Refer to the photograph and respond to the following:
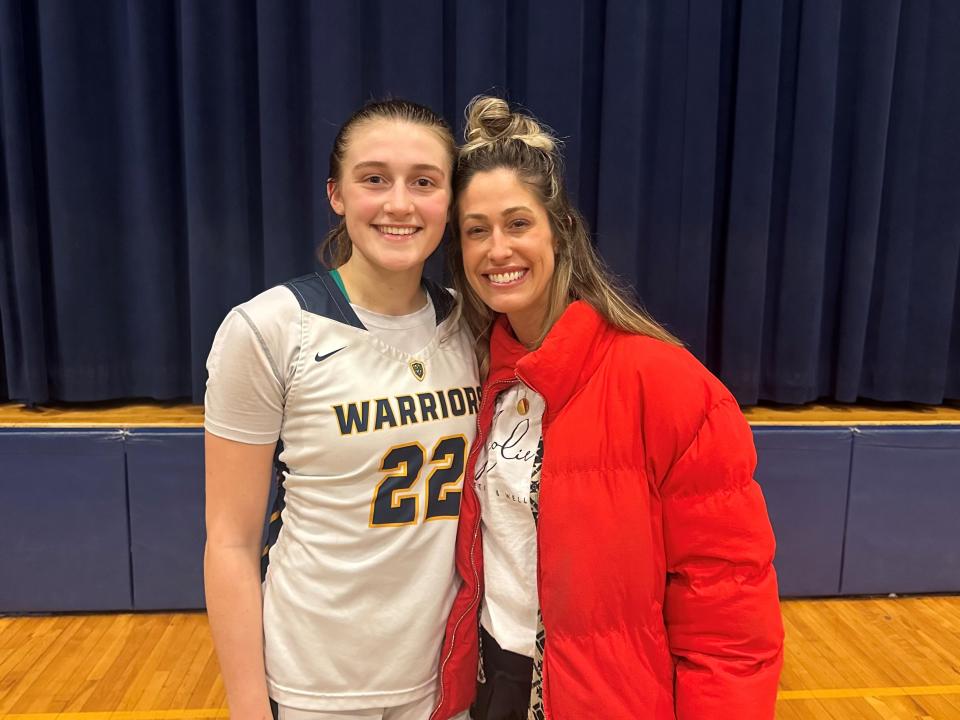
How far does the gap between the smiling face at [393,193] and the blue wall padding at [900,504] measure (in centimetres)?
212

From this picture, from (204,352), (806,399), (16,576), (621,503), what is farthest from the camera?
(806,399)

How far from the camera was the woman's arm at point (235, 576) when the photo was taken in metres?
1.08

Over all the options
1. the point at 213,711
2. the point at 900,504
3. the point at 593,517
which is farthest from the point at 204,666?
the point at 900,504

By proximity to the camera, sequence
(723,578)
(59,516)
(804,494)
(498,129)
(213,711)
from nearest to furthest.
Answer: (723,578) < (498,129) < (213,711) < (59,516) < (804,494)

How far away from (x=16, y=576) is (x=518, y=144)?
7.82ft

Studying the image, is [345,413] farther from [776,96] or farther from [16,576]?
[776,96]

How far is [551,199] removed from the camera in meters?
1.19

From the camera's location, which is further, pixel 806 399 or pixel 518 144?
pixel 806 399

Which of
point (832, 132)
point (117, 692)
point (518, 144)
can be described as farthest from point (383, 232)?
point (832, 132)

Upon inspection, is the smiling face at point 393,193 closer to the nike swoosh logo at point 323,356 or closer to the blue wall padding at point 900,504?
the nike swoosh logo at point 323,356

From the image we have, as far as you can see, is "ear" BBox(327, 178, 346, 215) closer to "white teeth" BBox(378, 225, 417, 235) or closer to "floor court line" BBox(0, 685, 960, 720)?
"white teeth" BBox(378, 225, 417, 235)

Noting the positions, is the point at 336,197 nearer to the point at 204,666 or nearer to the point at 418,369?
the point at 418,369

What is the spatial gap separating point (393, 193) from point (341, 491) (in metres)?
0.53

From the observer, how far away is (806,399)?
2.66m
